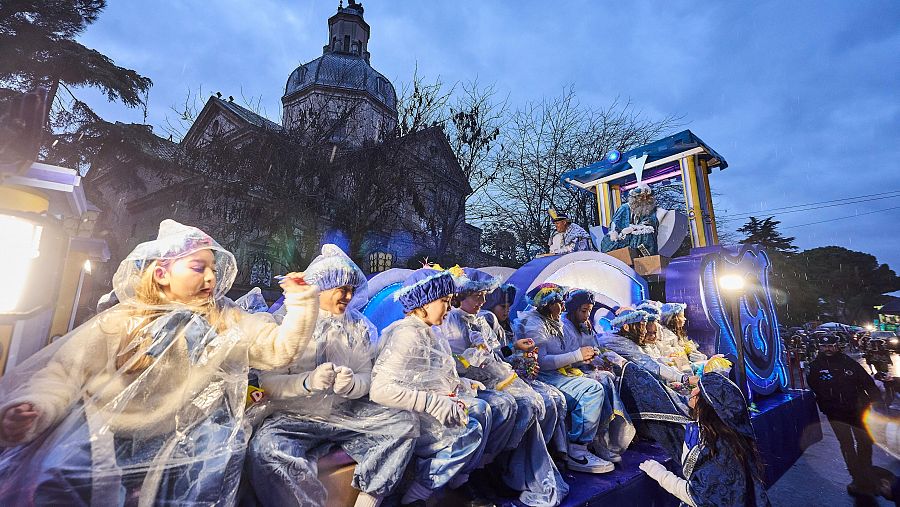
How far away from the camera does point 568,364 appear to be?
3.74 metres

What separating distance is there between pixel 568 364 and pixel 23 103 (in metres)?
4.56

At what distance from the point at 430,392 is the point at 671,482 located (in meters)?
1.67

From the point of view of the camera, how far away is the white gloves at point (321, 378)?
2.01 metres

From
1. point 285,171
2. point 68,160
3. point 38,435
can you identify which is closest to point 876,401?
point 38,435

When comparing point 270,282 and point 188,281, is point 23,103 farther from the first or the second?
point 270,282

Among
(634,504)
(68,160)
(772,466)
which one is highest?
(68,160)

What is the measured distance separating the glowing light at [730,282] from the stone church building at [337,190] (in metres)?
7.89

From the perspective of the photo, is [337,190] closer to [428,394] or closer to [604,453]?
[604,453]

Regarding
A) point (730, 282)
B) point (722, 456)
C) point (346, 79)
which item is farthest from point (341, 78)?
point (722, 456)

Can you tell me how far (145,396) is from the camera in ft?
5.24

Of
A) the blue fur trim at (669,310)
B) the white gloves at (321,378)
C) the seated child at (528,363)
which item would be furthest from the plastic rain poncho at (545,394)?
the blue fur trim at (669,310)

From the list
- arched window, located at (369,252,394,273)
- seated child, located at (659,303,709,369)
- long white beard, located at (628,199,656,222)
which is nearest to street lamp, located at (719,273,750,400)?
seated child, located at (659,303,709,369)

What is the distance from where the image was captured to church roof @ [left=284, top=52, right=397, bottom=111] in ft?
81.5

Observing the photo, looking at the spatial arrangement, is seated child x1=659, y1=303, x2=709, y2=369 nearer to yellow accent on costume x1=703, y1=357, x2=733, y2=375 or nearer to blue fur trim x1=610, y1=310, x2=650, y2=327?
yellow accent on costume x1=703, y1=357, x2=733, y2=375
